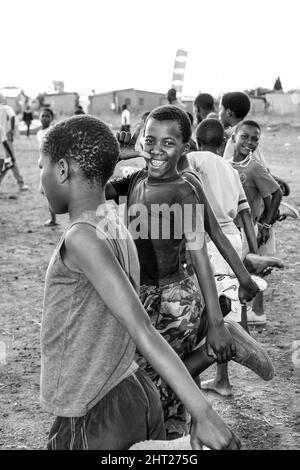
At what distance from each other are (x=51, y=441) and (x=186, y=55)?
25458 millimetres

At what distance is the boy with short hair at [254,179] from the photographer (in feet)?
13.4

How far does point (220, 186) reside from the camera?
346cm

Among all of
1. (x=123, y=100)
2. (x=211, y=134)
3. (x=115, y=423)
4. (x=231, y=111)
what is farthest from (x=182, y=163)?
(x=123, y=100)

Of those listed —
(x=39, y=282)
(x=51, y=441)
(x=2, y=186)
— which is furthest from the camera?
(x=2, y=186)

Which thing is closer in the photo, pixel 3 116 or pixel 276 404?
pixel 276 404

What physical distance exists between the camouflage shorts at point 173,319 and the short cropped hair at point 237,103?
2392 millimetres

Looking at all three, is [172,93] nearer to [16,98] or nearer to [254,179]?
[254,179]

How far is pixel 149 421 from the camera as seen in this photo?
5.70 feet

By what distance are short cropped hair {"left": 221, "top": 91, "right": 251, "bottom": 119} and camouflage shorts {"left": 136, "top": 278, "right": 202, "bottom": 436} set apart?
239 cm

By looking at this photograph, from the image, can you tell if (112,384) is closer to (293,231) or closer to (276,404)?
(276,404)

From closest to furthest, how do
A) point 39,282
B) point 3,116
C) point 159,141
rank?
point 159,141 → point 39,282 → point 3,116

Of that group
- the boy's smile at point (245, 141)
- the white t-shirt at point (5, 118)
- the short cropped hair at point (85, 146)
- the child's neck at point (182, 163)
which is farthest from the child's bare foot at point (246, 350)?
the white t-shirt at point (5, 118)

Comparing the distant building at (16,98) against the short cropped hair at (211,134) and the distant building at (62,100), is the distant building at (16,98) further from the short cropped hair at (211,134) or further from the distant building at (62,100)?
the short cropped hair at (211,134)
